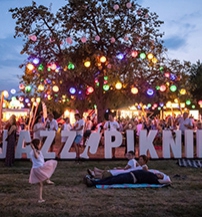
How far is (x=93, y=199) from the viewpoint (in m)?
6.81

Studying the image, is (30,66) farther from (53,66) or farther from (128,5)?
(128,5)

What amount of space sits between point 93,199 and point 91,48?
12.2 m

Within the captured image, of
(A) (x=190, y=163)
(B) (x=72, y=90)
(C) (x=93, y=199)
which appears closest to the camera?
(C) (x=93, y=199)

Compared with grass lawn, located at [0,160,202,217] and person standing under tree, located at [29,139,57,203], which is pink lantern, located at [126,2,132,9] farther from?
person standing under tree, located at [29,139,57,203]

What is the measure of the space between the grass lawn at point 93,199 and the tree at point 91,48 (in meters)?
9.25

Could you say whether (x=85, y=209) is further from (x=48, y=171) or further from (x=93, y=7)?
(x=93, y=7)

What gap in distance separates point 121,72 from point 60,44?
3.36 m

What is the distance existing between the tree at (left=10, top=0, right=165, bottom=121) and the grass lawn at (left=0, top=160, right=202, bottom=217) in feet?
30.3

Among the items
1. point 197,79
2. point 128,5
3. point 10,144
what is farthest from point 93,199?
point 197,79

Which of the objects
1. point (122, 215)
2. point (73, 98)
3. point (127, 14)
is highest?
point (127, 14)

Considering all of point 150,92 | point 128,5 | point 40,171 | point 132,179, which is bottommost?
point 132,179

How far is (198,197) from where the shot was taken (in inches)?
276

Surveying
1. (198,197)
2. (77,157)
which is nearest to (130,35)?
(77,157)

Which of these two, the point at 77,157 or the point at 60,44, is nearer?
the point at 77,157
